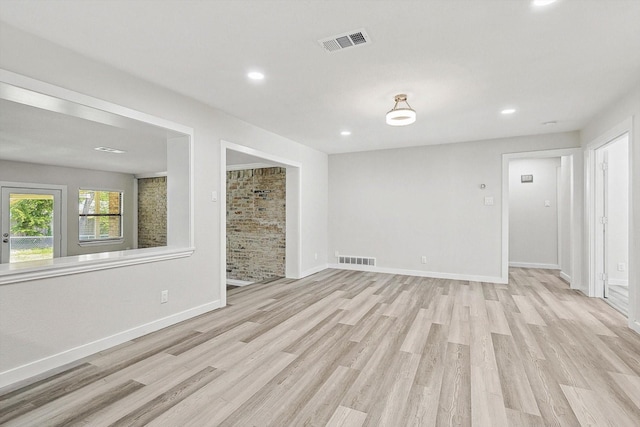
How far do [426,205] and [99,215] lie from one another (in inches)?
322

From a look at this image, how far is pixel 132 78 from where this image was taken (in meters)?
2.95

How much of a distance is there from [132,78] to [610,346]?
5.08 metres

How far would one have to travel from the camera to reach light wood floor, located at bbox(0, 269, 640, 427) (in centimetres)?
188

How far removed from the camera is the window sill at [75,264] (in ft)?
7.30

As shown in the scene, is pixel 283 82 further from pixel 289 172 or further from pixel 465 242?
pixel 465 242

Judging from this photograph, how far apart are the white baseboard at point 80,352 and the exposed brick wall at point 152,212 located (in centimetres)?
587

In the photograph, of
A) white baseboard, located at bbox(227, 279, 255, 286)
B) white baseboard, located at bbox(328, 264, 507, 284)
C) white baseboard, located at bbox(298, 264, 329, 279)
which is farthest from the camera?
white baseboard, located at bbox(227, 279, 255, 286)

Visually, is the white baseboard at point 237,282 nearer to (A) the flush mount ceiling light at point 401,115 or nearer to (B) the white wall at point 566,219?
(A) the flush mount ceiling light at point 401,115

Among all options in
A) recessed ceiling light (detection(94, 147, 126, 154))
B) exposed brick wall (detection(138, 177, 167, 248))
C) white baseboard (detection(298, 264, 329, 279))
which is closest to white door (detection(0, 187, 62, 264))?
exposed brick wall (detection(138, 177, 167, 248))

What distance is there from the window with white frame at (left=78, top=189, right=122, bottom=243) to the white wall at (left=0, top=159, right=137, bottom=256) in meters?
0.14

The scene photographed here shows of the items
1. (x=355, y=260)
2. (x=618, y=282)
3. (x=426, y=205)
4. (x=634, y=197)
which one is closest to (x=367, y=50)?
(x=634, y=197)

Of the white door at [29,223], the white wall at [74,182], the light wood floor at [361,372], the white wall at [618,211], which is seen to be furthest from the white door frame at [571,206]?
the white wall at [74,182]

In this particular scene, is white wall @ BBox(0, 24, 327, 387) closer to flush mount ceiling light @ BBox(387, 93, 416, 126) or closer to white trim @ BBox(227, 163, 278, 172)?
white trim @ BBox(227, 163, 278, 172)

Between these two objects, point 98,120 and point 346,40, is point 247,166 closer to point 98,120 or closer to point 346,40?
point 98,120
